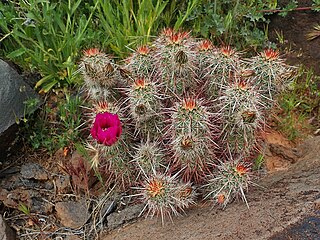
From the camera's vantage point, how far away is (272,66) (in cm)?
284

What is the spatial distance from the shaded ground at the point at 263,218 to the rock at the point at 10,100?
0.94 meters

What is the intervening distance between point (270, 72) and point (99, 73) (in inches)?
36.7

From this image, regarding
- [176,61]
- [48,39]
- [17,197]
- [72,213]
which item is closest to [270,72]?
[176,61]

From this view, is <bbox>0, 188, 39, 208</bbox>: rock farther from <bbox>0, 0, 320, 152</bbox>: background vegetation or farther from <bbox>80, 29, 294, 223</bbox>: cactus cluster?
<bbox>80, 29, 294, 223</bbox>: cactus cluster

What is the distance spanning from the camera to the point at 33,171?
3.49 meters

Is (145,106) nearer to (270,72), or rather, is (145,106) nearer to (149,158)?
(149,158)

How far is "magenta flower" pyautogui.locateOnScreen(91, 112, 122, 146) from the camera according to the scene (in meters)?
2.66

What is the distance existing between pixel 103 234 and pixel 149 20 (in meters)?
1.50

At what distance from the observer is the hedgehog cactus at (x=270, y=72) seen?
2838 mm

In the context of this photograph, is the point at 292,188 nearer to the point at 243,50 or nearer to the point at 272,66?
the point at 272,66

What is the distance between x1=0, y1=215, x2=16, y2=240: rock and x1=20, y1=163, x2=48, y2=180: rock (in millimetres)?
391

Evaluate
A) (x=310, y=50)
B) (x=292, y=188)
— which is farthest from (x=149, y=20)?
(x=292, y=188)

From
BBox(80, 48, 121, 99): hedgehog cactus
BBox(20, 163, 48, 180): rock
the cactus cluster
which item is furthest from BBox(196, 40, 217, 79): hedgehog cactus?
BBox(20, 163, 48, 180): rock

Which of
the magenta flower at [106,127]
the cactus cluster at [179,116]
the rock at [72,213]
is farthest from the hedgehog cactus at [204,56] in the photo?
the rock at [72,213]
